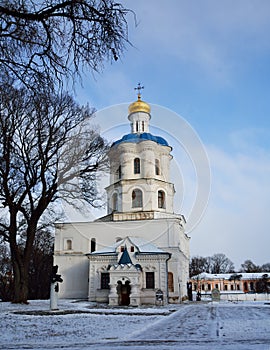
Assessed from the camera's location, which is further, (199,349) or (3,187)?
(3,187)

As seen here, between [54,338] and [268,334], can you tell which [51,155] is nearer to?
[54,338]

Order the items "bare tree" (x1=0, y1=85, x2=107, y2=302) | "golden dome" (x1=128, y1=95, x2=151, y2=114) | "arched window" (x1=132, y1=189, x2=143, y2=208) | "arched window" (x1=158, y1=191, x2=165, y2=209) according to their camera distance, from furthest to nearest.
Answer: "golden dome" (x1=128, y1=95, x2=151, y2=114)
"arched window" (x1=158, y1=191, x2=165, y2=209)
"arched window" (x1=132, y1=189, x2=143, y2=208)
"bare tree" (x1=0, y1=85, x2=107, y2=302)

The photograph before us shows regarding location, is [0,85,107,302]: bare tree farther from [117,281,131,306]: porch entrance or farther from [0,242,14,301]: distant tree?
[0,242,14,301]: distant tree

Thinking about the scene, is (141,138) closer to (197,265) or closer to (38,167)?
(38,167)

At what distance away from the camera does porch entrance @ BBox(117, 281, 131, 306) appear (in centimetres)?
2678

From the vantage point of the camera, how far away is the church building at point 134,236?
28750mm

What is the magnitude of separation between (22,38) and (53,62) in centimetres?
69

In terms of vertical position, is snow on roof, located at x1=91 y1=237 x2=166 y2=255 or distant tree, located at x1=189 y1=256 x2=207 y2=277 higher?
distant tree, located at x1=189 y1=256 x2=207 y2=277

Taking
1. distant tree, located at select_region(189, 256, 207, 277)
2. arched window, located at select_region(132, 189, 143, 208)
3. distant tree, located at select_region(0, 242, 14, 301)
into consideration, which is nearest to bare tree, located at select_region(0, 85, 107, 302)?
arched window, located at select_region(132, 189, 143, 208)

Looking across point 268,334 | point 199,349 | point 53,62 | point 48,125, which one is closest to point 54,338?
point 199,349

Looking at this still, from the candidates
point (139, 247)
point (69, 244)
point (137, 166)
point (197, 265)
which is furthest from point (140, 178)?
point (197, 265)

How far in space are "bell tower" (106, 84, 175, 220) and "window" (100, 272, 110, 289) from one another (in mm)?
5545

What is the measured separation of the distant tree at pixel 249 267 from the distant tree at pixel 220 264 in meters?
6.91

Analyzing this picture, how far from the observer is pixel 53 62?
7.36 metres
